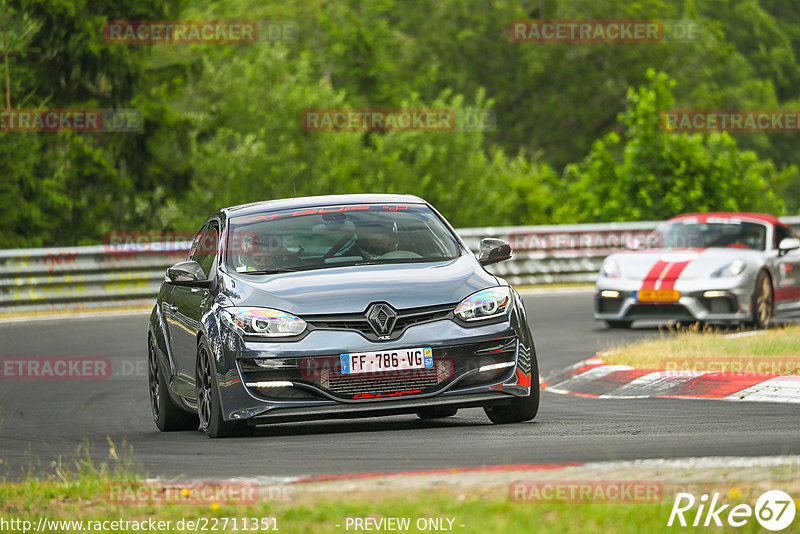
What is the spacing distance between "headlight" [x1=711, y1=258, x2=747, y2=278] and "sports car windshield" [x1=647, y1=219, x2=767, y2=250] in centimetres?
90

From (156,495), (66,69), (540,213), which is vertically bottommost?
(540,213)

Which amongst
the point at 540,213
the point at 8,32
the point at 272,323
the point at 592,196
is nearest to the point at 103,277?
the point at 8,32

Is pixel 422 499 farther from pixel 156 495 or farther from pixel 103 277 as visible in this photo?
pixel 103 277

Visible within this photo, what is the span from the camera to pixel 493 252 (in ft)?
31.9

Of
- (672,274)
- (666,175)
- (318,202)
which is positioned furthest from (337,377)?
(666,175)

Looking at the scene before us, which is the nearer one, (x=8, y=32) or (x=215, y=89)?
(x=8, y=32)

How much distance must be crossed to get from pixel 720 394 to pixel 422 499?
550cm

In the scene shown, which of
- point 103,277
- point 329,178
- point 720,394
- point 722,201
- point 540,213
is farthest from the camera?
point 540,213

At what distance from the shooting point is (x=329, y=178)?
37094mm

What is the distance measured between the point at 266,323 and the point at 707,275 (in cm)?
925

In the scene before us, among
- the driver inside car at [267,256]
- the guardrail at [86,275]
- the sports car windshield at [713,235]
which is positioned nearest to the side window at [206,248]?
the driver inside car at [267,256]

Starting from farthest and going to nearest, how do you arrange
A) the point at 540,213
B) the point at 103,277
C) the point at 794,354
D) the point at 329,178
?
the point at 540,213
the point at 329,178
the point at 103,277
the point at 794,354

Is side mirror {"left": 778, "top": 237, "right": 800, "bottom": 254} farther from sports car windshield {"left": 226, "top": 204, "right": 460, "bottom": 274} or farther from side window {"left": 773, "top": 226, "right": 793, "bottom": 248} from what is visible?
sports car windshield {"left": 226, "top": 204, "right": 460, "bottom": 274}

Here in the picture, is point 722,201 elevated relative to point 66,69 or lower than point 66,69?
lower
